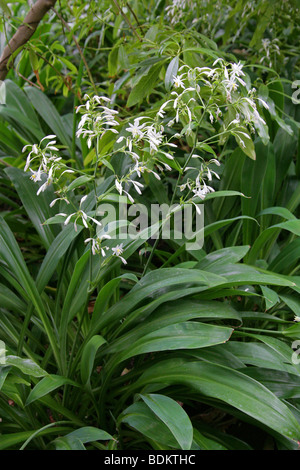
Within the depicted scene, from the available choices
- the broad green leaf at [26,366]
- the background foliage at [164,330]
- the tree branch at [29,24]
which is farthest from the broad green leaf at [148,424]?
the tree branch at [29,24]

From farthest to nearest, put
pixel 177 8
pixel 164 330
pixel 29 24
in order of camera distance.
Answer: pixel 177 8, pixel 29 24, pixel 164 330

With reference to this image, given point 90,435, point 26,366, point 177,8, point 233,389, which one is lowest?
point 90,435

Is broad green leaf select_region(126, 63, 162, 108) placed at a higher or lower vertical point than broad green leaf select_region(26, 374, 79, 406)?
higher

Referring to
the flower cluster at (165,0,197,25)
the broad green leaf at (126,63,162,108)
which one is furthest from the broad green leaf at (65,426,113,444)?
the flower cluster at (165,0,197,25)

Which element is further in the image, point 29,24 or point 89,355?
point 29,24

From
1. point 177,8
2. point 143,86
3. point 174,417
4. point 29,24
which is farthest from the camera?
point 177,8

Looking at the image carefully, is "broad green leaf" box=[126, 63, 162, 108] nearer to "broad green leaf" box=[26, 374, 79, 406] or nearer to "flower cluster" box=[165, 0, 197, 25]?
"flower cluster" box=[165, 0, 197, 25]

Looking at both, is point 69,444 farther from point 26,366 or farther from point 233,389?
point 233,389

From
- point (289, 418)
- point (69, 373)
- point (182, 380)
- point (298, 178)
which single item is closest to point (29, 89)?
point (298, 178)

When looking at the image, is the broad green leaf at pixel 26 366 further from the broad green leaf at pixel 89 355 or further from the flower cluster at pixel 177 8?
the flower cluster at pixel 177 8

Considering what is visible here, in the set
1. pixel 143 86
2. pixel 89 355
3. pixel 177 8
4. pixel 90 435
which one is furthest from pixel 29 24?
pixel 90 435

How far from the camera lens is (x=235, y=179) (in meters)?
1.72
